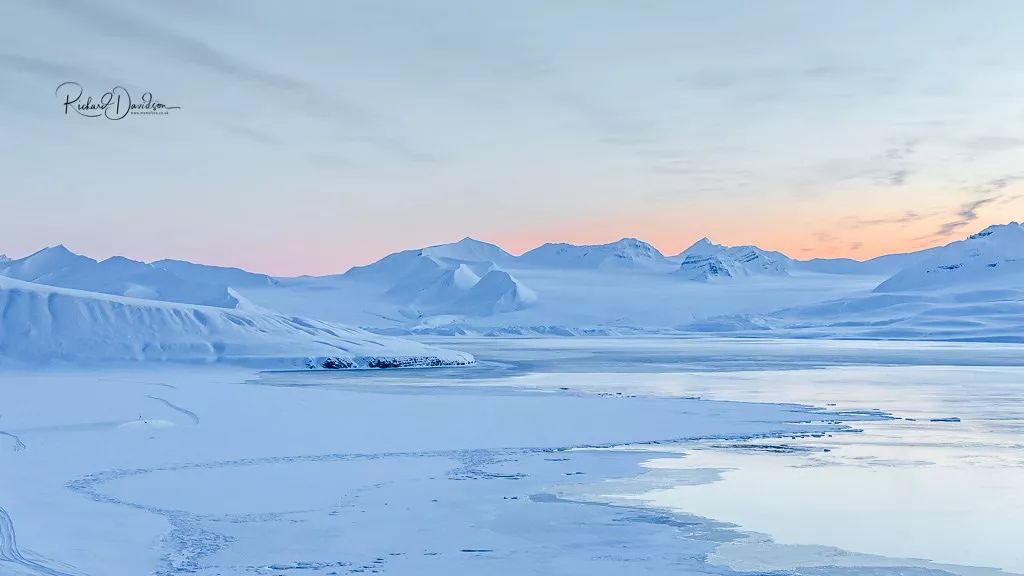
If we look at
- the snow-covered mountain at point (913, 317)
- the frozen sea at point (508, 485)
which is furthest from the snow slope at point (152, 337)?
the snow-covered mountain at point (913, 317)

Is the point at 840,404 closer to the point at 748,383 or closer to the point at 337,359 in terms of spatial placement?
the point at 748,383

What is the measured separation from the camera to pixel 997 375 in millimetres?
46562

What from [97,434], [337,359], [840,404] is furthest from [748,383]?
[97,434]

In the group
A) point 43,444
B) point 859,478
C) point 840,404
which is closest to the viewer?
point 859,478

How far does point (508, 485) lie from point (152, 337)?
4163 cm

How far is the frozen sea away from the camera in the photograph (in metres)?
11.7

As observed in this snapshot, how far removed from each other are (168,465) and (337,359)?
122 ft

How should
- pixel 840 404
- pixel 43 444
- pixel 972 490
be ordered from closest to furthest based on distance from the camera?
pixel 972 490, pixel 43 444, pixel 840 404

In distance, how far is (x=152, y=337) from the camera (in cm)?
5347

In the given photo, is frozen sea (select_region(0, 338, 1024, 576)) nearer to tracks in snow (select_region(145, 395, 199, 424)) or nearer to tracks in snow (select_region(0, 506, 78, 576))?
tracks in snow (select_region(0, 506, 78, 576))

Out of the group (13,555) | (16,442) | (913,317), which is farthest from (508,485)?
(913,317)

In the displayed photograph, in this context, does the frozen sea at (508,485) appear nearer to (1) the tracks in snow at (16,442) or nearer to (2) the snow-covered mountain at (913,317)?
(1) the tracks in snow at (16,442)

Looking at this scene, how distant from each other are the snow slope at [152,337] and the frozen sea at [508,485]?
19095 millimetres

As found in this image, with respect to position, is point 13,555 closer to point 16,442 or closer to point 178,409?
point 16,442
